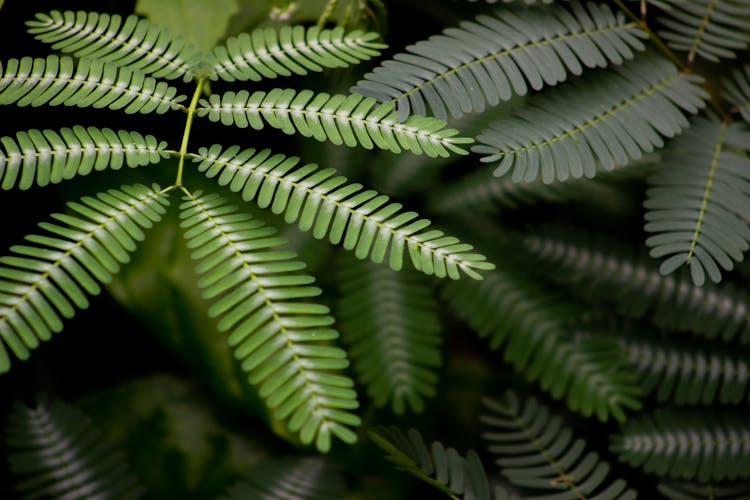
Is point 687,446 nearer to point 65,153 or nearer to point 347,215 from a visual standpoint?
point 347,215

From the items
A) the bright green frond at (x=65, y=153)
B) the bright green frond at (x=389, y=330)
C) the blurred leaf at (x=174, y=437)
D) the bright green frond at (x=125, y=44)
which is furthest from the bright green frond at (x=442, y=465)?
the bright green frond at (x=125, y=44)

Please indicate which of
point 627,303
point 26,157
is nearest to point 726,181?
point 627,303

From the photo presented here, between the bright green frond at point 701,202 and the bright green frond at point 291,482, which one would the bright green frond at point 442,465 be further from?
the bright green frond at point 701,202

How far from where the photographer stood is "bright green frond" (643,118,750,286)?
980mm

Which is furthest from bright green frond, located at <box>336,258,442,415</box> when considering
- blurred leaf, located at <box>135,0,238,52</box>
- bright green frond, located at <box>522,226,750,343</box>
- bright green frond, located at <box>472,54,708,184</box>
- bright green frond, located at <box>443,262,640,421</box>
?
blurred leaf, located at <box>135,0,238,52</box>

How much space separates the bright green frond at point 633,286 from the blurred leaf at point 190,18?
86 cm

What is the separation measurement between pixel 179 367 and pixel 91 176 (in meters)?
0.54

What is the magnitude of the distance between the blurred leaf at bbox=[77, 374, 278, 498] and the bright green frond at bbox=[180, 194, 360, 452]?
0.76 meters

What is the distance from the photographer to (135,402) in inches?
59.0

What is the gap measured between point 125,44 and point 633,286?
3.92 feet

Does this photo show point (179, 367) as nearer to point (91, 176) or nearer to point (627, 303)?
point (91, 176)

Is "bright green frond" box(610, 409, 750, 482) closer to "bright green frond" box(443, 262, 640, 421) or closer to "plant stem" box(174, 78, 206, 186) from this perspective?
"bright green frond" box(443, 262, 640, 421)

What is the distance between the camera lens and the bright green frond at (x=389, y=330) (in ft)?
4.28

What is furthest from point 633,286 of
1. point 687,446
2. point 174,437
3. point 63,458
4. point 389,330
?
point 63,458
